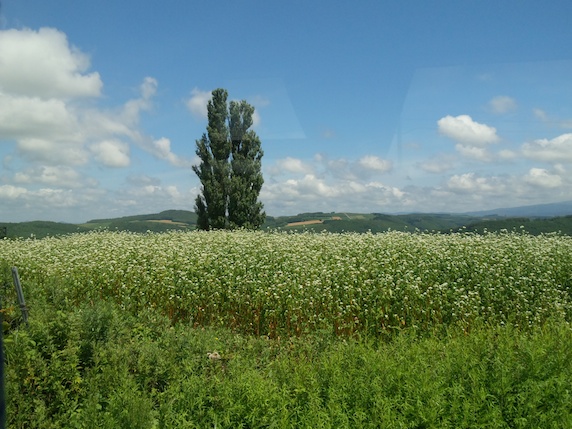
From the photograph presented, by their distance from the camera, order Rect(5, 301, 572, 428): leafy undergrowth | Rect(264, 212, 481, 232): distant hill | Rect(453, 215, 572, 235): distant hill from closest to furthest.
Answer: Rect(5, 301, 572, 428): leafy undergrowth
Rect(453, 215, 572, 235): distant hill
Rect(264, 212, 481, 232): distant hill

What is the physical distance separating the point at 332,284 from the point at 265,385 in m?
5.21

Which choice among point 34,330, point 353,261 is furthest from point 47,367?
point 353,261

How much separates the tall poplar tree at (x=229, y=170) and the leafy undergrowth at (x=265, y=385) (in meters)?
18.8

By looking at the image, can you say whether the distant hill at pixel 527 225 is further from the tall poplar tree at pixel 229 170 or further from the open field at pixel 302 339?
the tall poplar tree at pixel 229 170

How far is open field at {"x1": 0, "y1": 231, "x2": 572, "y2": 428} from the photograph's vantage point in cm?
429

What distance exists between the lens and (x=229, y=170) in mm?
25203

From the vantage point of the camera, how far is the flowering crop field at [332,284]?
8.75m

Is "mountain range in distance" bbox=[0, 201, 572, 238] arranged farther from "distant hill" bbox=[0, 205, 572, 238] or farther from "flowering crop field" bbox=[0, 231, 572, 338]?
"flowering crop field" bbox=[0, 231, 572, 338]

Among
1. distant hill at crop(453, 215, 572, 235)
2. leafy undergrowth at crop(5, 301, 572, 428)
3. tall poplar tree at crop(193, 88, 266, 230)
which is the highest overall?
tall poplar tree at crop(193, 88, 266, 230)

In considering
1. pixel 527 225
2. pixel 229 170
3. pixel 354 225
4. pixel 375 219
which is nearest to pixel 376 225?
pixel 354 225

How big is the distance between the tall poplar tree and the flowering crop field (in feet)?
39.5

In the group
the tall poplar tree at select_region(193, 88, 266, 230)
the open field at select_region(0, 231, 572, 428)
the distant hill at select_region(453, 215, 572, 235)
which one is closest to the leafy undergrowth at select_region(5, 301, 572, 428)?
the open field at select_region(0, 231, 572, 428)

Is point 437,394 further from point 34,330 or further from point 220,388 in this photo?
point 34,330

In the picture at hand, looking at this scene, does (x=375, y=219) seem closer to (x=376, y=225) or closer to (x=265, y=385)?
(x=376, y=225)
